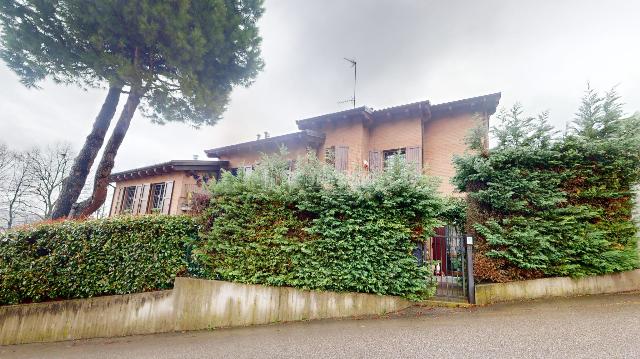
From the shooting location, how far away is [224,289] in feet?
18.2

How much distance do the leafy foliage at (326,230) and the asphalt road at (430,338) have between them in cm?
86

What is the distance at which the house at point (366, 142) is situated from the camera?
37.2ft

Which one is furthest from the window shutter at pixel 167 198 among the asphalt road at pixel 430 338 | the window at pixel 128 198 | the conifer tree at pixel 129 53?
the asphalt road at pixel 430 338

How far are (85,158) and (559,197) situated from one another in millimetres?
13574

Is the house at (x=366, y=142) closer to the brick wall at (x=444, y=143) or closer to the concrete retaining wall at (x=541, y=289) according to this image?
the brick wall at (x=444, y=143)

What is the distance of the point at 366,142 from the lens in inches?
495

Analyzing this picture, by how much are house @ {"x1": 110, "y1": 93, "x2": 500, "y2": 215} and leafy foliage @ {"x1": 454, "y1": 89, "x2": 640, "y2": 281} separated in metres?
4.27

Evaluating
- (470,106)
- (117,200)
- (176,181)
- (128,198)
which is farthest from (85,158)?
(470,106)

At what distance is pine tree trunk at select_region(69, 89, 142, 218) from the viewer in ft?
28.2

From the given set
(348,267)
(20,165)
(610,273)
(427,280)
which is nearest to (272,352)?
(348,267)

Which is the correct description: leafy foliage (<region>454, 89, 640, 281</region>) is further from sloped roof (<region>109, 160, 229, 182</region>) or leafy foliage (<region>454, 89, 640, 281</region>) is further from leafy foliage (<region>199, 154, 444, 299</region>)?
sloped roof (<region>109, 160, 229, 182</region>)

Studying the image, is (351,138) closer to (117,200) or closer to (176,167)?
(176,167)

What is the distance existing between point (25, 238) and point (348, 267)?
7.27 m

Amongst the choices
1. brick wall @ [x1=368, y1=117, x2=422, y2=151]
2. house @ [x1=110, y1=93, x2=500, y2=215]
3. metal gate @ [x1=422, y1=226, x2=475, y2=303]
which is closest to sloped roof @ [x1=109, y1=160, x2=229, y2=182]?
house @ [x1=110, y1=93, x2=500, y2=215]
